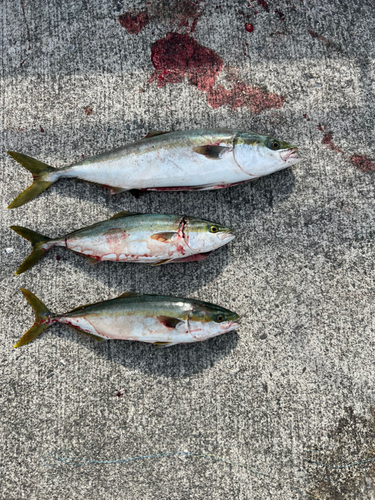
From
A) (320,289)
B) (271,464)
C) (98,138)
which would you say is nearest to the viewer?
(271,464)

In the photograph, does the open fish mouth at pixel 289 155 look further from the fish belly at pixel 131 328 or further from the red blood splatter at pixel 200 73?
the fish belly at pixel 131 328

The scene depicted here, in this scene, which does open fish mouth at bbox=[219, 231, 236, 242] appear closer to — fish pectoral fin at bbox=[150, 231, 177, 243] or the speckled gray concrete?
the speckled gray concrete

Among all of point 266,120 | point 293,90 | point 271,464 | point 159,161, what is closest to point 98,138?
point 159,161

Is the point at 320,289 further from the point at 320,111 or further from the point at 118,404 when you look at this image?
the point at 118,404

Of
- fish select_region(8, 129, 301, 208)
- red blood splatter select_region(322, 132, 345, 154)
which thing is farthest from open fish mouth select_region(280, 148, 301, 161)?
red blood splatter select_region(322, 132, 345, 154)

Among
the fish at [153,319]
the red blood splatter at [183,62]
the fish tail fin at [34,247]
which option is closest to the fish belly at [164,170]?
the fish tail fin at [34,247]

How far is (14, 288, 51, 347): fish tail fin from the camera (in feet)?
10.1

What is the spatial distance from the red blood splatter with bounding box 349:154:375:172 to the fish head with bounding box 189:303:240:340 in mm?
1722

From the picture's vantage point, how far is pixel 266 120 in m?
3.41

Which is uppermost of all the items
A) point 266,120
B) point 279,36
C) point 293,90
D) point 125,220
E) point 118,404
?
point 279,36

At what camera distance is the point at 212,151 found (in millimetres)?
3047

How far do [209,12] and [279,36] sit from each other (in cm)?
68

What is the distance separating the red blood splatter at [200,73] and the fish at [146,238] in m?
1.21

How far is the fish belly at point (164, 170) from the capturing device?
3.07 m
